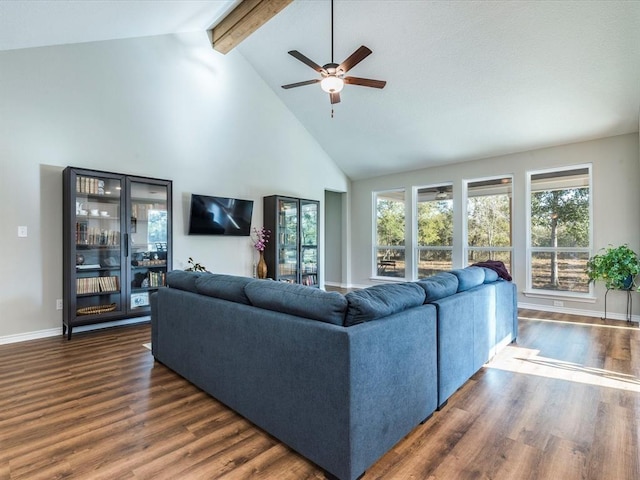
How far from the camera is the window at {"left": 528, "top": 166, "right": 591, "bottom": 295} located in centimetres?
508

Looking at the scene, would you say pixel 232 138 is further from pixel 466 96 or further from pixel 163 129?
pixel 466 96

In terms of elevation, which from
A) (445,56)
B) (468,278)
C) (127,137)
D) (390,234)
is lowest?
(468,278)

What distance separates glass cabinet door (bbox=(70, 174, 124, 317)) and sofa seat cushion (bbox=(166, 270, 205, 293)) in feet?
5.58

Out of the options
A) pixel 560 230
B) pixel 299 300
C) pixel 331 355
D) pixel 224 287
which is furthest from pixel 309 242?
pixel 331 355

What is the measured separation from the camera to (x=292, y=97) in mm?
5977

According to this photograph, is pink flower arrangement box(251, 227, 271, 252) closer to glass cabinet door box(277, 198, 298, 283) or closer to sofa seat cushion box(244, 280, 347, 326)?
glass cabinet door box(277, 198, 298, 283)

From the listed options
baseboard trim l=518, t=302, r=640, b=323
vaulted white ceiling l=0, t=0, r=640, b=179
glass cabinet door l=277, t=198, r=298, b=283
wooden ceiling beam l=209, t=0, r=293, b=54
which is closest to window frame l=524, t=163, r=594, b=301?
baseboard trim l=518, t=302, r=640, b=323

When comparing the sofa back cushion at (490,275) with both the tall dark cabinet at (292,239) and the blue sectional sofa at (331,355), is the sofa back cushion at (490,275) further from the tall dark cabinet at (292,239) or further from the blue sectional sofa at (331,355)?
the tall dark cabinet at (292,239)

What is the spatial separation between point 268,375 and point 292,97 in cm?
532

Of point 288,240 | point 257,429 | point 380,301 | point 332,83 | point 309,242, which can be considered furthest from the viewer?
point 309,242

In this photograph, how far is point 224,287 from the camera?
2.23 meters

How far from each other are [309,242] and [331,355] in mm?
5028

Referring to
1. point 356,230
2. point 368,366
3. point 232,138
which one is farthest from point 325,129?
point 368,366

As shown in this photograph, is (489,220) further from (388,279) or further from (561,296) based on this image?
(388,279)
